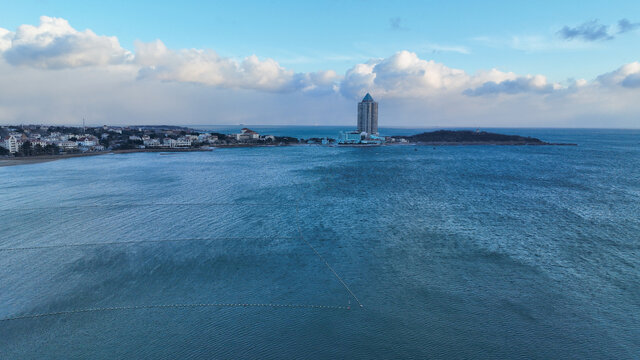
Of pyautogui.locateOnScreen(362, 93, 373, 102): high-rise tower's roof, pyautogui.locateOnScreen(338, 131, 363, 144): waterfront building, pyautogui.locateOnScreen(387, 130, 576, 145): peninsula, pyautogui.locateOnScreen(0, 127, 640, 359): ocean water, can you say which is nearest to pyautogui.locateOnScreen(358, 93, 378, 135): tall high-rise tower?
pyautogui.locateOnScreen(362, 93, 373, 102): high-rise tower's roof

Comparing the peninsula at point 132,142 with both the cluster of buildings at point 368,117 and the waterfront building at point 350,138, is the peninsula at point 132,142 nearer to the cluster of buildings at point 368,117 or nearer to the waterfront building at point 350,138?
the waterfront building at point 350,138

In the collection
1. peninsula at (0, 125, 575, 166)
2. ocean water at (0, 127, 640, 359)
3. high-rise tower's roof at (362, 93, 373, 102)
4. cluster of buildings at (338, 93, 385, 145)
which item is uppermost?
high-rise tower's roof at (362, 93, 373, 102)

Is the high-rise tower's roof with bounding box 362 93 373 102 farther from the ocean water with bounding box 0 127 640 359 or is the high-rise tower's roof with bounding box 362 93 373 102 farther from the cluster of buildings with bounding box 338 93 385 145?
the ocean water with bounding box 0 127 640 359

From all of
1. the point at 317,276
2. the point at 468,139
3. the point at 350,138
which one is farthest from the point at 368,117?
the point at 317,276

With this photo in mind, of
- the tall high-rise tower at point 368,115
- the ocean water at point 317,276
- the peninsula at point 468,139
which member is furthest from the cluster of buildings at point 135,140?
the ocean water at point 317,276

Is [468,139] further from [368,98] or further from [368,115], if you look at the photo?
[368,98]

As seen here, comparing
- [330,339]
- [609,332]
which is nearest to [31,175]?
[330,339]

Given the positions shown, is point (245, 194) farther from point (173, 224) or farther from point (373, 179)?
point (373, 179)
